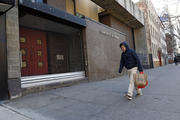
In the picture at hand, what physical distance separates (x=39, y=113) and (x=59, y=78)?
369cm

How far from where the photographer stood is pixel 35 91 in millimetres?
5484

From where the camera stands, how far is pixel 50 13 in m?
6.45

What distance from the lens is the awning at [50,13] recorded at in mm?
5551

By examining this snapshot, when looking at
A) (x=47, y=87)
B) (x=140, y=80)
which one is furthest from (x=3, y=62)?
(x=140, y=80)

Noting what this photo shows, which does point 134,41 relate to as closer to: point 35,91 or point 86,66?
point 86,66

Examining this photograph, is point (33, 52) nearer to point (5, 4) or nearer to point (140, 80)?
point (5, 4)

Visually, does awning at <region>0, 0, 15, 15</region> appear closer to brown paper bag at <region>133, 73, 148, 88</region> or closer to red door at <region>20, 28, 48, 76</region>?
red door at <region>20, 28, 48, 76</region>

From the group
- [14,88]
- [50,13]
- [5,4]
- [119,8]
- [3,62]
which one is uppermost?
[119,8]

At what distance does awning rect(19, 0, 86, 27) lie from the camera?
5551mm

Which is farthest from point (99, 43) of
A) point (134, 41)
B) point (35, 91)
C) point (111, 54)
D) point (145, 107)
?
point (134, 41)

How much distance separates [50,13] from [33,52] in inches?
134

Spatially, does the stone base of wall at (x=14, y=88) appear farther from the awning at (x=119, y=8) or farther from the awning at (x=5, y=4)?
the awning at (x=119, y=8)

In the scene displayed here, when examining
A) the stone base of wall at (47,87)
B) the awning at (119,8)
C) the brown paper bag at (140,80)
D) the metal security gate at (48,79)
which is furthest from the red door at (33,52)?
the brown paper bag at (140,80)

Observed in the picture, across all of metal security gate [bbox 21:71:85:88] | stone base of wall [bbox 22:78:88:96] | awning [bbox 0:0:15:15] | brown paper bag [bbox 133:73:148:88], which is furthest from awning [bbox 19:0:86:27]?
brown paper bag [bbox 133:73:148:88]
